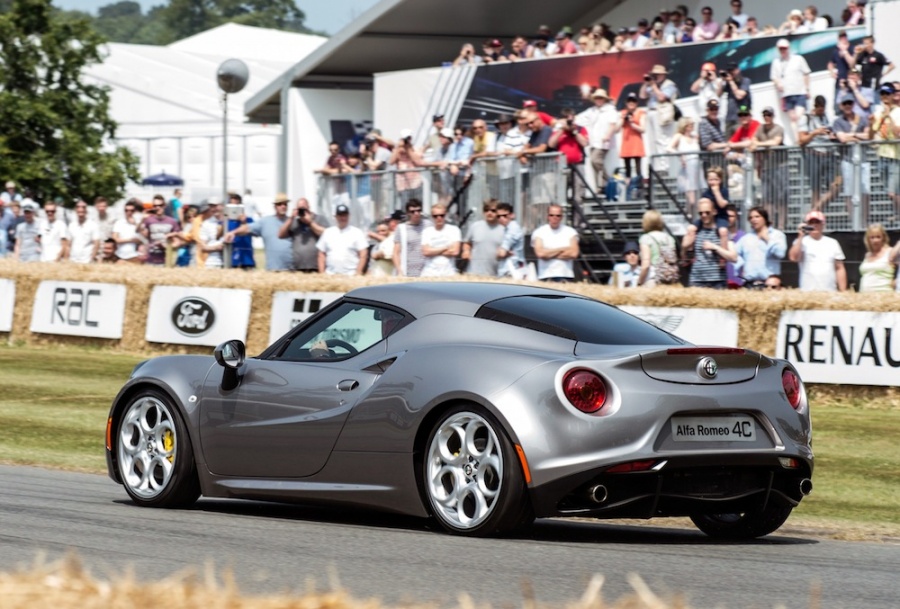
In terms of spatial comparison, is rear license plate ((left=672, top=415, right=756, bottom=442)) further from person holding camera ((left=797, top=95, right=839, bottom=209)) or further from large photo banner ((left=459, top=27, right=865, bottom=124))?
large photo banner ((left=459, top=27, right=865, bottom=124))

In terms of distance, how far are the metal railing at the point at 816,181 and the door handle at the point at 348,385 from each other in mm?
11984

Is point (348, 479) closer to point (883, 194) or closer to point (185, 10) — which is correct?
point (883, 194)

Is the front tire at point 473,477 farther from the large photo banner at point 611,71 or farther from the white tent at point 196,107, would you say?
the white tent at point 196,107

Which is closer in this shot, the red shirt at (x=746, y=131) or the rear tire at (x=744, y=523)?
the rear tire at (x=744, y=523)

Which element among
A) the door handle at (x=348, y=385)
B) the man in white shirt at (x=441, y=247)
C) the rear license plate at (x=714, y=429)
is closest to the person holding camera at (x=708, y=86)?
the man in white shirt at (x=441, y=247)

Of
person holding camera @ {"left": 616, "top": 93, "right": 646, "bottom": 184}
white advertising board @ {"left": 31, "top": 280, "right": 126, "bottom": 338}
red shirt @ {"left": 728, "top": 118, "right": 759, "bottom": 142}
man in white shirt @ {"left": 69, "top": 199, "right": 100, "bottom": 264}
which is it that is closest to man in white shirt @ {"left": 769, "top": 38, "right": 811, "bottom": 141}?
person holding camera @ {"left": 616, "top": 93, "right": 646, "bottom": 184}

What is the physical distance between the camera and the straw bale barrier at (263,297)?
15.1m

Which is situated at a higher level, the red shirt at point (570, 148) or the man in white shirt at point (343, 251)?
the red shirt at point (570, 148)

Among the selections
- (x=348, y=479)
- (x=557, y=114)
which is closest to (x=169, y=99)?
(x=557, y=114)

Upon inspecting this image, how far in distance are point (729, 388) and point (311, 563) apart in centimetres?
220

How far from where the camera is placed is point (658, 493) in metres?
7.13

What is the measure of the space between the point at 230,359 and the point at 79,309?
534 inches

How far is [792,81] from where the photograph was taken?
2227cm

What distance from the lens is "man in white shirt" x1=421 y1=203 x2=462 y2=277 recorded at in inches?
742
